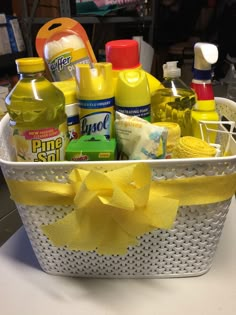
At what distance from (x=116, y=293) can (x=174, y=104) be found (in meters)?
0.25

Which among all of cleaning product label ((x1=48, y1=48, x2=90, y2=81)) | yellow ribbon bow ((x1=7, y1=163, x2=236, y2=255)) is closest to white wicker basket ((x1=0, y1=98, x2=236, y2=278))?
yellow ribbon bow ((x1=7, y1=163, x2=236, y2=255))

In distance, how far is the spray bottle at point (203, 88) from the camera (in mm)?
495

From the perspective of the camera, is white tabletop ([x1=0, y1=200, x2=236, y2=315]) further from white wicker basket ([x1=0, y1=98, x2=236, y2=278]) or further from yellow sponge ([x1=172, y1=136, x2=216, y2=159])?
yellow sponge ([x1=172, y1=136, x2=216, y2=159])

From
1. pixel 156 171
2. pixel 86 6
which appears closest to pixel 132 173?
pixel 156 171

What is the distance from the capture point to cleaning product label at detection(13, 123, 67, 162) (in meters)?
0.39

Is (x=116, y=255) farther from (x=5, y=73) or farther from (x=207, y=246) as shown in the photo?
(x=5, y=73)

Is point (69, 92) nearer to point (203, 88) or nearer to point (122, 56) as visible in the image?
point (122, 56)

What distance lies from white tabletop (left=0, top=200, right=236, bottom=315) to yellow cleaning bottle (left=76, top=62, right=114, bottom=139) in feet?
0.61

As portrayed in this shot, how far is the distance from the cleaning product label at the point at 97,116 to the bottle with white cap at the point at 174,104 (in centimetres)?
8

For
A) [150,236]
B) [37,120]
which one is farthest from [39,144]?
[150,236]

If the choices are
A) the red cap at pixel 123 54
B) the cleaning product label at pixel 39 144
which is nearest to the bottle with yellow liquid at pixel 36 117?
the cleaning product label at pixel 39 144

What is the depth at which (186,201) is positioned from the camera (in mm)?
363

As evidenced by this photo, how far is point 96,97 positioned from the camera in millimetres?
428

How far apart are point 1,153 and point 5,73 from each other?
138 cm
